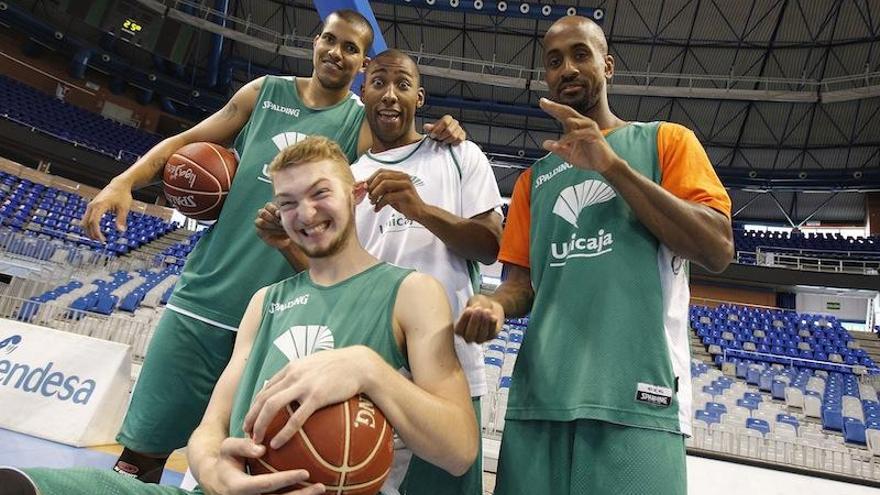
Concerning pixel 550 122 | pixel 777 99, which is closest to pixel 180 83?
pixel 550 122

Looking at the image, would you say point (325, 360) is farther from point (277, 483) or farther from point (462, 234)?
point (462, 234)

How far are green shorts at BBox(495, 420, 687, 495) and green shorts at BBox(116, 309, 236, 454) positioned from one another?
1.11 metres

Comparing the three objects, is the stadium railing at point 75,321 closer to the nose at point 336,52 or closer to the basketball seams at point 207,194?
the basketball seams at point 207,194

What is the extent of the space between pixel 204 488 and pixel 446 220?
0.90 m

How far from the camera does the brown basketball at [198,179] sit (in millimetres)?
2025

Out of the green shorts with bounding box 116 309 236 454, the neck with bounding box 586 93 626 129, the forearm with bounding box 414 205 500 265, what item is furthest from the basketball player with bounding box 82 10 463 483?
the neck with bounding box 586 93 626 129

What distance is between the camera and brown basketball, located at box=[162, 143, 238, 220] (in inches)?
79.7

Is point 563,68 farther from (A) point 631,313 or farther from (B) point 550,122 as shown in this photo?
(B) point 550,122

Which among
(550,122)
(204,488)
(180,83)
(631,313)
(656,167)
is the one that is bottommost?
(204,488)

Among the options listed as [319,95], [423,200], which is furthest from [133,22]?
[423,200]

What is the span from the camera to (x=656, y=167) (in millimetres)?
1468

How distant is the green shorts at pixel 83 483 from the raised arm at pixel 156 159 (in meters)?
1.06

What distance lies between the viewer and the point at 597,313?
136 cm

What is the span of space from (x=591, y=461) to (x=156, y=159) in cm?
186
